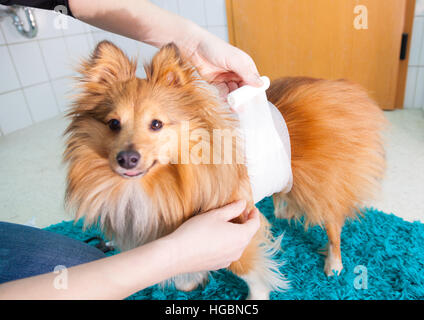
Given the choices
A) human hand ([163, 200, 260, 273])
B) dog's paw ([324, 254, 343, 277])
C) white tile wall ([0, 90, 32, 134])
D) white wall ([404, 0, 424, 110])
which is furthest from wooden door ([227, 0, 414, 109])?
white tile wall ([0, 90, 32, 134])

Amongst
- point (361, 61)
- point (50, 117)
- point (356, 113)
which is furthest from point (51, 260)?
point (50, 117)

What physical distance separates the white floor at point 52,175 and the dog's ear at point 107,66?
3.36 ft

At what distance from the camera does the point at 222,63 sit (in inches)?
47.8

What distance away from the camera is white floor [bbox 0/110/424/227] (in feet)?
6.12

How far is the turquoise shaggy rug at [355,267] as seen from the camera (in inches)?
51.8

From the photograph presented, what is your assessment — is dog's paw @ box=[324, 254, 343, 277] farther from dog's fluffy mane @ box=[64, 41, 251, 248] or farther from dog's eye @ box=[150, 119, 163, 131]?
dog's eye @ box=[150, 119, 163, 131]

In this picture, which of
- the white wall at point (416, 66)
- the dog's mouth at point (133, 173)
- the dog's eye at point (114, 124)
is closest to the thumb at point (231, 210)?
the dog's mouth at point (133, 173)

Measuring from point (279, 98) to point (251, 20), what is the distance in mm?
2146

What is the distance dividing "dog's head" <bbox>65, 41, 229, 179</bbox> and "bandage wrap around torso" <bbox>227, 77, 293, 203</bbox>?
125mm

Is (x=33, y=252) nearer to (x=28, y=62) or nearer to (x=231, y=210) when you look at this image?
(x=231, y=210)

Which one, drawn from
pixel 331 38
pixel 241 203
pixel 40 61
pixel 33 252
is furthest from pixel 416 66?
pixel 40 61

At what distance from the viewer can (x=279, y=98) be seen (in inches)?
53.2

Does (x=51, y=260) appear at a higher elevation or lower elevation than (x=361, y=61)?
lower
